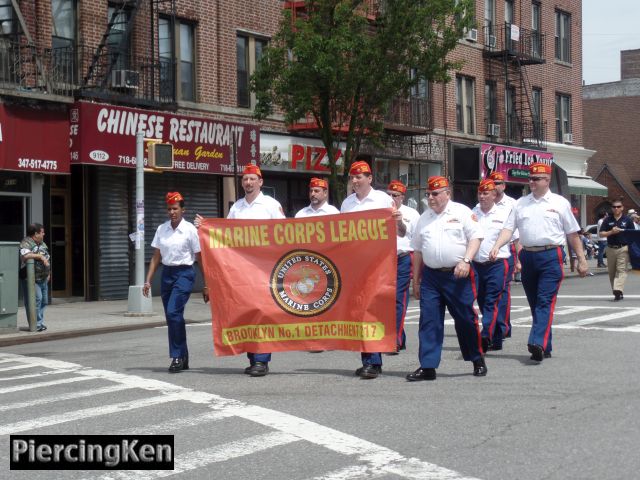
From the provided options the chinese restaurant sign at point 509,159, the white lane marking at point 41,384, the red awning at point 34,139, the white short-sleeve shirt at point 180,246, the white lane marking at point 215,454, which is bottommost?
the white lane marking at point 215,454

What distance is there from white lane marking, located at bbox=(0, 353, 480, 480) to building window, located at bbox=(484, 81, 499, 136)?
28.9m

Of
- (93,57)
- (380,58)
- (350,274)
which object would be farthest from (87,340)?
(380,58)

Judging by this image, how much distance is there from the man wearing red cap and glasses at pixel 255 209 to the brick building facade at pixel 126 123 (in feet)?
32.1

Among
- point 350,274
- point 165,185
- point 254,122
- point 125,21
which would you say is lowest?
point 350,274

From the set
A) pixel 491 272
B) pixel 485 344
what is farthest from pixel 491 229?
pixel 485 344

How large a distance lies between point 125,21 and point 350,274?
48.5 feet

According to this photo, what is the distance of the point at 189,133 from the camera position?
2419cm

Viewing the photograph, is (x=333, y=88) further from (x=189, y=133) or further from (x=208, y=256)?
(x=208, y=256)

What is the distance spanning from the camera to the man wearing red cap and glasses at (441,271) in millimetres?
9461

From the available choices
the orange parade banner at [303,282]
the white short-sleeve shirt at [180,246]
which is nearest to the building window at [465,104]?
the white short-sleeve shirt at [180,246]

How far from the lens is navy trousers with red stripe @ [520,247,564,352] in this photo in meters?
10.6

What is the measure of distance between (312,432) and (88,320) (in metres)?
11.6

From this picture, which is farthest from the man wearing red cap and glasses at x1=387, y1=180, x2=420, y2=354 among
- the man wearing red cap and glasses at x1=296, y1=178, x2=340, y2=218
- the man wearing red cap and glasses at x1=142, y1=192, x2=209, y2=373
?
the man wearing red cap and glasses at x1=142, y1=192, x2=209, y2=373

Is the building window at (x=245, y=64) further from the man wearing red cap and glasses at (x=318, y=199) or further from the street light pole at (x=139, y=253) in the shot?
the man wearing red cap and glasses at (x=318, y=199)
